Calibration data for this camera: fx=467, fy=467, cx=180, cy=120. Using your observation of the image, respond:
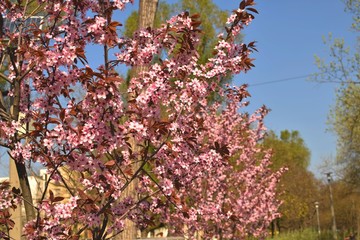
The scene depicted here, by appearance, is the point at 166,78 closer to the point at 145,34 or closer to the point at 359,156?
the point at 145,34

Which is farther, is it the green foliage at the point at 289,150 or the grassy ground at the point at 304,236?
the green foliage at the point at 289,150

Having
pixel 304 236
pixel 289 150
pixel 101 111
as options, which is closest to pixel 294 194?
pixel 304 236

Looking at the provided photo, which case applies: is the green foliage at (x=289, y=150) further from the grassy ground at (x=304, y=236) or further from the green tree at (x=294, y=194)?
the grassy ground at (x=304, y=236)

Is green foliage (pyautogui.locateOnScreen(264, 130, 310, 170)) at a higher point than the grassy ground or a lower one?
higher

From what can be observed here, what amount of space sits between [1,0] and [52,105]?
4.16 feet

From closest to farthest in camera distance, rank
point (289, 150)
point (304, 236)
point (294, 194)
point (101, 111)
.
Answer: point (101, 111) → point (304, 236) → point (294, 194) → point (289, 150)

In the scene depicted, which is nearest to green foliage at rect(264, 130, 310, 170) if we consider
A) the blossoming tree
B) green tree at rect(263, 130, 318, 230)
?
green tree at rect(263, 130, 318, 230)

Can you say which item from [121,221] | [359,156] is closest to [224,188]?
[121,221]

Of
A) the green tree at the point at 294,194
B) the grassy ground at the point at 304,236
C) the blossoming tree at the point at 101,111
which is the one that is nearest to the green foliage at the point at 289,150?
the green tree at the point at 294,194

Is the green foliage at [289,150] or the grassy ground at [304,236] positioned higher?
the green foliage at [289,150]

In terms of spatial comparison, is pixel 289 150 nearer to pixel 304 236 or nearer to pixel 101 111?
pixel 304 236

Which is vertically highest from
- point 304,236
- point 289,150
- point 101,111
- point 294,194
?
point 289,150

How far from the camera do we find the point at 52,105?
3.73 metres

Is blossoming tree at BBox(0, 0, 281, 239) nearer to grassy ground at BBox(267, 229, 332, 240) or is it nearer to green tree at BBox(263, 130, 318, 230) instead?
grassy ground at BBox(267, 229, 332, 240)
